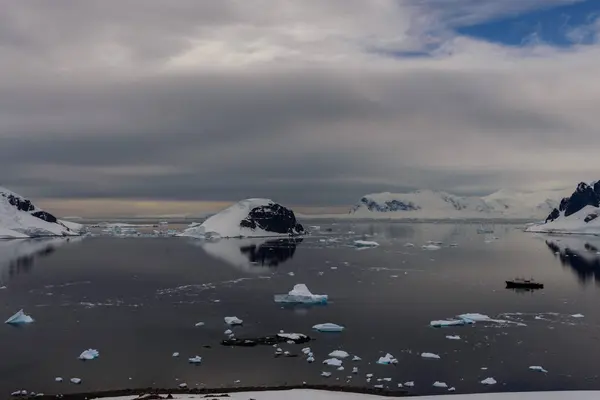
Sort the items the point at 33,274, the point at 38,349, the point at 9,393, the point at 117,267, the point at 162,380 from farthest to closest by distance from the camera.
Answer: the point at 117,267, the point at 33,274, the point at 38,349, the point at 162,380, the point at 9,393

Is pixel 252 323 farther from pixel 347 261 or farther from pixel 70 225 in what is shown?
pixel 70 225

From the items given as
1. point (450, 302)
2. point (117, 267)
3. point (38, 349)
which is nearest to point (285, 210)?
point (117, 267)

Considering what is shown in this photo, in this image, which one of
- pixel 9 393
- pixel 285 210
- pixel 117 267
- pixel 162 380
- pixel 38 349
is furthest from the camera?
pixel 285 210

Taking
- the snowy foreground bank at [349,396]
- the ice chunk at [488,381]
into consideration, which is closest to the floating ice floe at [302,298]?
the ice chunk at [488,381]

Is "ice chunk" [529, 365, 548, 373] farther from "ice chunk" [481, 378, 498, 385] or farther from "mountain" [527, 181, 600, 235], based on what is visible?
"mountain" [527, 181, 600, 235]

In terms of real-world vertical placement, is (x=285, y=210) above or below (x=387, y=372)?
above

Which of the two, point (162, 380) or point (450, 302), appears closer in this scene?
point (162, 380)

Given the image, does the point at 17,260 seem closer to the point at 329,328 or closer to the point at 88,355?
the point at 88,355

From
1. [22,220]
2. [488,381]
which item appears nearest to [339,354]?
[488,381]

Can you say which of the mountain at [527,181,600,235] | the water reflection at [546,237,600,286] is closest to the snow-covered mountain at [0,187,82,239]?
the water reflection at [546,237,600,286]
